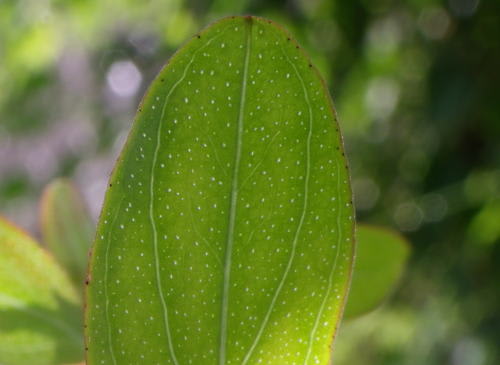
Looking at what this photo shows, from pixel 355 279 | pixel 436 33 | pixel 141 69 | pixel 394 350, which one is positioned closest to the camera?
pixel 355 279

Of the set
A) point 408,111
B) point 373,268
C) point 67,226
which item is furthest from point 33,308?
point 408,111

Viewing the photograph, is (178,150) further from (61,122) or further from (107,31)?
(61,122)

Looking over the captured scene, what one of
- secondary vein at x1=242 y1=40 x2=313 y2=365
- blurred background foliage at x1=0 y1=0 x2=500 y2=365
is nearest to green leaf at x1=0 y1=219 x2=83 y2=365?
secondary vein at x1=242 y1=40 x2=313 y2=365

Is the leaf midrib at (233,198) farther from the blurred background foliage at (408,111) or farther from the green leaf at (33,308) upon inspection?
the blurred background foliage at (408,111)

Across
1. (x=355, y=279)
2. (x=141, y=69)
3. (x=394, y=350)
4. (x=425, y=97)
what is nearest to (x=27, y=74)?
(x=141, y=69)

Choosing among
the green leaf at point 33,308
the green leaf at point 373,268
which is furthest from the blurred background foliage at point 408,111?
the green leaf at point 33,308

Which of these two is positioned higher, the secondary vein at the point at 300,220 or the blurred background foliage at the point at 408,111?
the blurred background foliage at the point at 408,111

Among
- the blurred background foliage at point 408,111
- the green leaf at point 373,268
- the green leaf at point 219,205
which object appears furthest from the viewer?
the blurred background foliage at point 408,111
